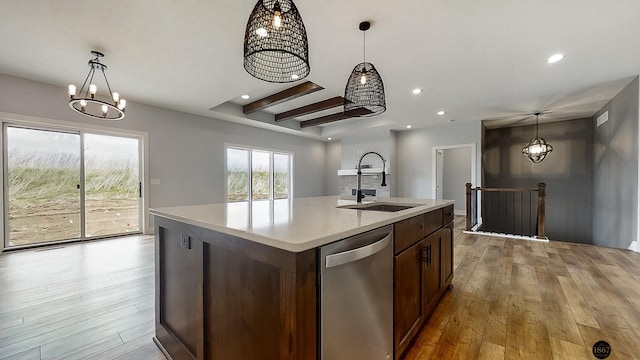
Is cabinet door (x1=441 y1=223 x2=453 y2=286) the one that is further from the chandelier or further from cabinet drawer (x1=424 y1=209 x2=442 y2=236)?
the chandelier

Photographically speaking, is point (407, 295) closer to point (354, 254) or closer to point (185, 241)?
point (354, 254)

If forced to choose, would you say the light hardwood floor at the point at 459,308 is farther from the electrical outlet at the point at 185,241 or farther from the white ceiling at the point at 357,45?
the white ceiling at the point at 357,45

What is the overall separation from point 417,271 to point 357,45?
94.1 inches

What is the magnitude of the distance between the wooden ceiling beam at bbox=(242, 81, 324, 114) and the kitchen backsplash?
11.2ft

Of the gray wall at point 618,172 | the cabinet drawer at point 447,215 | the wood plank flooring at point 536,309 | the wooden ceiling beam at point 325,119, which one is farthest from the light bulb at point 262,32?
the gray wall at point 618,172

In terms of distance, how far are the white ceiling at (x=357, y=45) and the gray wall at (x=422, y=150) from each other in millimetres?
1894

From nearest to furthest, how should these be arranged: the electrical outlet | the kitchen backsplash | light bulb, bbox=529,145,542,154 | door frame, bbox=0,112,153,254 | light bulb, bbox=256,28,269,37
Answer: the electrical outlet, light bulb, bbox=256,28,269,37, door frame, bbox=0,112,153,254, light bulb, bbox=529,145,542,154, the kitchen backsplash

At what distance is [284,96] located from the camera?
182 inches

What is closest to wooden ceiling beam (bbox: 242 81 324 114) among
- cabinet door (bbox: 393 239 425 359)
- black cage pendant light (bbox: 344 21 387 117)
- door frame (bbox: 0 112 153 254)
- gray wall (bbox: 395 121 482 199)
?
black cage pendant light (bbox: 344 21 387 117)

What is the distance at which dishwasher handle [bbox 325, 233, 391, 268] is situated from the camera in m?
0.92

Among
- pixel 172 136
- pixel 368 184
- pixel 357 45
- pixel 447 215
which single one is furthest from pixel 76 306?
pixel 368 184

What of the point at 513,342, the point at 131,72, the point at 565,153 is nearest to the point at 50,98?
the point at 131,72

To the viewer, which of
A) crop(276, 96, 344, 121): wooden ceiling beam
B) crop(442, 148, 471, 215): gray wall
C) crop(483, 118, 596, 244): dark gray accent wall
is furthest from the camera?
crop(442, 148, 471, 215): gray wall

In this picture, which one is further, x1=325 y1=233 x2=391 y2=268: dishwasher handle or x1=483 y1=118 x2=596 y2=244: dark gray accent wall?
x1=483 y1=118 x2=596 y2=244: dark gray accent wall
